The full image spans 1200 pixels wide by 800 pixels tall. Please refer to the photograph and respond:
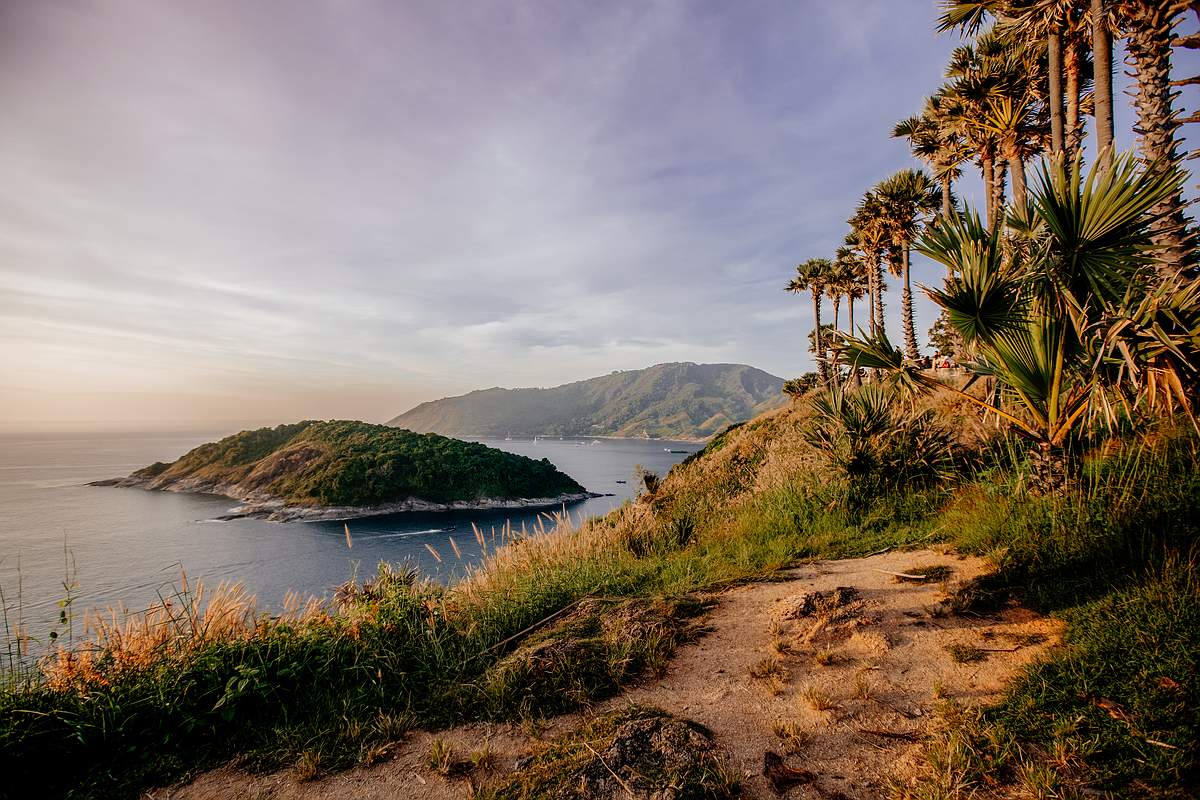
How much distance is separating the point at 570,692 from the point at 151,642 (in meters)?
3.60

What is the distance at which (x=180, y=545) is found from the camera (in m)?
54.1

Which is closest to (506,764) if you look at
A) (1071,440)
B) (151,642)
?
(151,642)

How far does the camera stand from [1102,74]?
12.6m

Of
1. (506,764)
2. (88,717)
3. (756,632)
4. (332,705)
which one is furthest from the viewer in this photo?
(756,632)

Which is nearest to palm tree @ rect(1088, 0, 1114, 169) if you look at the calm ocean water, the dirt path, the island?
the dirt path

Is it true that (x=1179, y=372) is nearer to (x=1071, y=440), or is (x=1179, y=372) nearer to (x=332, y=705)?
(x=1071, y=440)

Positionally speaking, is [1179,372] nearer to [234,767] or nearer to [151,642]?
[234,767]

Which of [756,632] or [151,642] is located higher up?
[151,642]

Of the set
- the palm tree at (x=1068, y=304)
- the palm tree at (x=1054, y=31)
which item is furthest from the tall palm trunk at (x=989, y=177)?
the palm tree at (x=1068, y=304)

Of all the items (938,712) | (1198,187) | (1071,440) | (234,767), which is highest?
(1198,187)

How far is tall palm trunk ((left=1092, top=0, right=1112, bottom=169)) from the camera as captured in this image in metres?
12.6

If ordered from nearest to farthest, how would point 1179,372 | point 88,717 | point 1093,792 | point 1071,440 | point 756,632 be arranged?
point 1093,792 < point 88,717 < point 1179,372 < point 756,632 < point 1071,440

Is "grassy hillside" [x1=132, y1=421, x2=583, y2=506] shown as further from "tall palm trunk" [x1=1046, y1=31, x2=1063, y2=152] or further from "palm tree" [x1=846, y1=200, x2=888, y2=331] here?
"tall palm trunk" [x1=1046, y1=31, x2=1063, y2=152]

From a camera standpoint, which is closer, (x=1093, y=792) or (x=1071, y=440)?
(x=1093, y=792)
